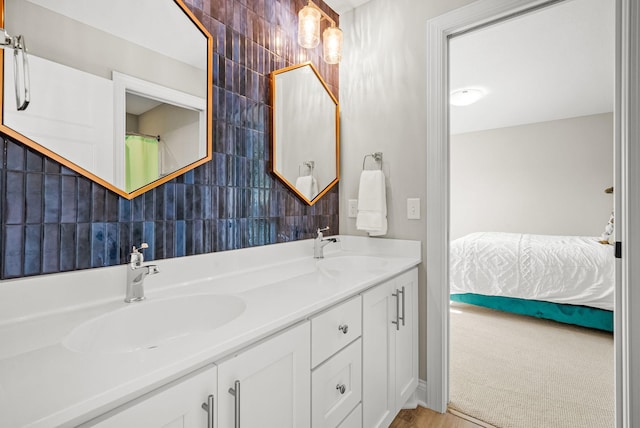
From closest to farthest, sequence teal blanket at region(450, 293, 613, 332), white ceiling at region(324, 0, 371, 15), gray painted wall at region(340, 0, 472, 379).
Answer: gray painted wall at region(340, 0, 472, 379), white ceiling at region(324, 0, 371, 15), teal blanket at region(450, 293, 613, 332)

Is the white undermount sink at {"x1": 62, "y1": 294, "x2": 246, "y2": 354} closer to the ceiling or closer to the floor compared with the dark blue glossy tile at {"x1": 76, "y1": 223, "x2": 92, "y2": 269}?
closer to the floor

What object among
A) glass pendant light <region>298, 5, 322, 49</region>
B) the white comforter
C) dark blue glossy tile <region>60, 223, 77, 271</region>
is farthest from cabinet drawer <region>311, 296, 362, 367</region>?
the white comforter

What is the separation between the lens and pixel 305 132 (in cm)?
186

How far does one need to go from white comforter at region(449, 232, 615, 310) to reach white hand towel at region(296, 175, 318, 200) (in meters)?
1.54

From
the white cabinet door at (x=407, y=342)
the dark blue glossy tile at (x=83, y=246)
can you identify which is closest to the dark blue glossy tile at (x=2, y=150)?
the dark blue glossy tile at (x=83, y=246)

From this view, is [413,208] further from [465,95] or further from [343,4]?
[465,95]

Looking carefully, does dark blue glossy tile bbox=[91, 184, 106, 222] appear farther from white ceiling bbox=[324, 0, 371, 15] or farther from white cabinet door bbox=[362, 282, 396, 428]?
white ceiling bbox=[324, 0, 371, 15]

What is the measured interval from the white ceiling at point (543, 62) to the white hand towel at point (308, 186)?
1.15m

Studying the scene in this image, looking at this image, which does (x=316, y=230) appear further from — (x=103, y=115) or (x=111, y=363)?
(x=111, y=363)

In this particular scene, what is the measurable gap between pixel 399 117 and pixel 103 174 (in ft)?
4.97

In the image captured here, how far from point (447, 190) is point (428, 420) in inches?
48.0

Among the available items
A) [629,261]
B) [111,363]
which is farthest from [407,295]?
[111,363]

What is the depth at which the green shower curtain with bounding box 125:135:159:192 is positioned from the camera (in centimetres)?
109

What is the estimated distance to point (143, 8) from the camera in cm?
115
